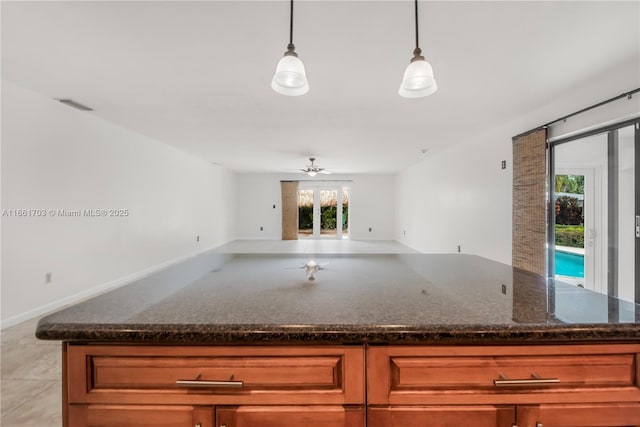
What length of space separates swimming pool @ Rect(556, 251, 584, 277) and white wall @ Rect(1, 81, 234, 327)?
19.5 feet

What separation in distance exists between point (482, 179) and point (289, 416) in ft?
15.6

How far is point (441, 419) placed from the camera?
2.37 ft

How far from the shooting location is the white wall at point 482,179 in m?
2.58

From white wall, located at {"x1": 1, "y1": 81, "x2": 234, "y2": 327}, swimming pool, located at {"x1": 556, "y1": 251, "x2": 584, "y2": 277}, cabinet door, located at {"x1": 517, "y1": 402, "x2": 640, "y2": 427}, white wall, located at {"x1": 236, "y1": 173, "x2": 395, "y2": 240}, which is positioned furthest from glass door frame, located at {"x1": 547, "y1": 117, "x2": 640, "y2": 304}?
white wall, located at {"x1": 236, "y1": 173, "x2": 395, "y2": 240}

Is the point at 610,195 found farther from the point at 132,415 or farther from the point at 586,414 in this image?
the point at 132,415

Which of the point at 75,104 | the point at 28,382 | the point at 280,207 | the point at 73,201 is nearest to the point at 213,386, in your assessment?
the point at 28,382

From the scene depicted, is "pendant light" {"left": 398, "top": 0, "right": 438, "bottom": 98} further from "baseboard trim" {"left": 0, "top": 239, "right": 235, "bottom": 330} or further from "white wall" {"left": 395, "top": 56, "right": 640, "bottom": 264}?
"white wall" {"left": 395, "top": 56, "right": 640, "bottom": 264}

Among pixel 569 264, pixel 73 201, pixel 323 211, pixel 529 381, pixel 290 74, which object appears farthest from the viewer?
pixel 323 211

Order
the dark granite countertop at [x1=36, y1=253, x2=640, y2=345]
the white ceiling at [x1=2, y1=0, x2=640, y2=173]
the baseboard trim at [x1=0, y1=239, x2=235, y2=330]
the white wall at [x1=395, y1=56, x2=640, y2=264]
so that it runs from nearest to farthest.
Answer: the dark granite countertop at [x1=36, y1=253, x2=640, y2=345] < the white ceiling at [x1=2, y1=0, x2=640, y2=173] < the white wall at [x1=395, y1=56, x2=640, y2=264] < the baseboard trim at [x1=0, y1=239, x2=235, y2=330]

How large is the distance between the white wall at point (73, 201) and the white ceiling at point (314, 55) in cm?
35

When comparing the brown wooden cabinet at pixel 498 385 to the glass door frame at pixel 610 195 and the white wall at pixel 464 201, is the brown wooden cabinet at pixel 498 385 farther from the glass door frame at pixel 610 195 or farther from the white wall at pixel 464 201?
the white wall at pixel 464 201

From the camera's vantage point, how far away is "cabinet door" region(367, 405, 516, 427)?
0.72 m

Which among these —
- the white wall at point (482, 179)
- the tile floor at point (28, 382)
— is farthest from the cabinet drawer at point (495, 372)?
the white wall at point (482, 179)


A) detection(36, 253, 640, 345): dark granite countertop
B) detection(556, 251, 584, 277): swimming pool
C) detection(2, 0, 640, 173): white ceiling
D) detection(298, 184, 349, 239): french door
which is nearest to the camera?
detection(36, 253, 640, 345): dark granite countertop
